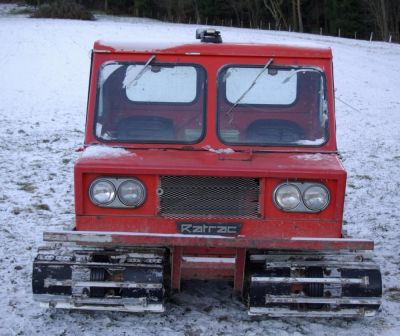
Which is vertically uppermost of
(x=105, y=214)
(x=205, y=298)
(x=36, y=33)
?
(x=36, y=33)

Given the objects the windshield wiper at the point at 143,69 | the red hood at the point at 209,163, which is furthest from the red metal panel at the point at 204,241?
the windshield wiper at the point at 143,69

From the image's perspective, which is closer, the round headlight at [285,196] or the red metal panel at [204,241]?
the red metal panel at [204,241]

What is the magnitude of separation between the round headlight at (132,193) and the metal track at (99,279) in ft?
1.33

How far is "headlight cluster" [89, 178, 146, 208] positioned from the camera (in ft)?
16.0

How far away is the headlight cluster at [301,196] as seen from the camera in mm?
4887

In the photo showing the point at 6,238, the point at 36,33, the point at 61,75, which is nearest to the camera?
the point at 6,238

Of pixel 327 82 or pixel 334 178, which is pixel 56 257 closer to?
pixel 334 178

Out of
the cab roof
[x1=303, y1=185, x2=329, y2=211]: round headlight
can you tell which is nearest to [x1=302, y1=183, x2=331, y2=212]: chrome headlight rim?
[x1=303, y1=185, x2=329, y2=211]: round headlight

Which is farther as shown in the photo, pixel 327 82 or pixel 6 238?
pixel 6 238

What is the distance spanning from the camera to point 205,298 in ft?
19.0

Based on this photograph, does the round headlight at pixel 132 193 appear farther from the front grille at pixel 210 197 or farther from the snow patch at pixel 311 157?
the snow patch at pixel 311 157

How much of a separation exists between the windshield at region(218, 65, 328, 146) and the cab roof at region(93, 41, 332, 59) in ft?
0.41

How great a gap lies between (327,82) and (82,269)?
103 inches

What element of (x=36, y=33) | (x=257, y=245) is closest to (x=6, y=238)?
(x=257, y=245)
